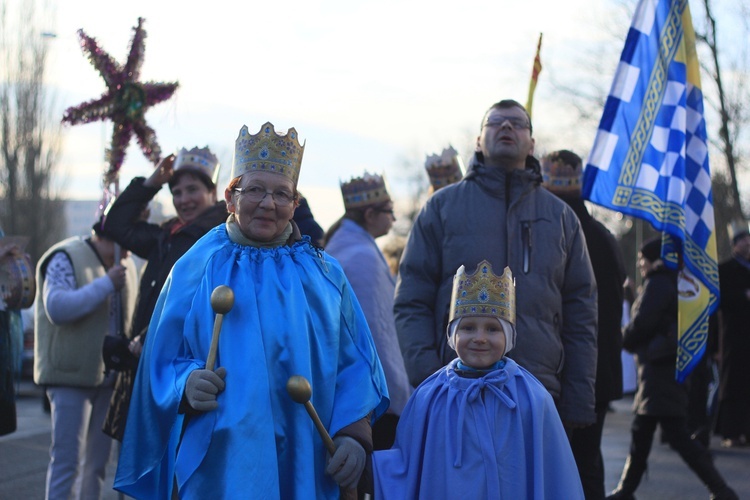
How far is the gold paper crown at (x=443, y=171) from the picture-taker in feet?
30.1

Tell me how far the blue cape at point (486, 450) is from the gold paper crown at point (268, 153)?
109 centimetres

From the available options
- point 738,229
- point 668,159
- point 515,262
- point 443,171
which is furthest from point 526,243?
point 738,229

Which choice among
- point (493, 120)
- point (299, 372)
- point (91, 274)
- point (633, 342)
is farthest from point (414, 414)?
point (633, 342)

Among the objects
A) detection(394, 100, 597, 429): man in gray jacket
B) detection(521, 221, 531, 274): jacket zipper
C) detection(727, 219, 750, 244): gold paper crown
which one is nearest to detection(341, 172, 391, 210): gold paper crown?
detection(394, 100, 597, 429): man in gray jacket

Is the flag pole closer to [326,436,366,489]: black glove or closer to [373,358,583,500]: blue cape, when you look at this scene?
[373,358,583,500]: blue cape

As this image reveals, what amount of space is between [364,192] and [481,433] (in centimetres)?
350

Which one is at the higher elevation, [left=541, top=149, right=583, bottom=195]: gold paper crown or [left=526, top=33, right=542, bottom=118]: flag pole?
[left=526, top=33, right=542, bottom=118]: flag pole

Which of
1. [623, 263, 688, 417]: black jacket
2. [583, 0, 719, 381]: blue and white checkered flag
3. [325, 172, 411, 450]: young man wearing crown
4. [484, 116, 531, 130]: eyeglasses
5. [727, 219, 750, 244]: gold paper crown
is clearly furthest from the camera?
[727, 219, 750, 244]: gold paper crown

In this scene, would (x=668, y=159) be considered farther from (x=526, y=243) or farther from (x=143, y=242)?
(x=143, y=242)

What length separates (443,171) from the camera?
920 centimetres

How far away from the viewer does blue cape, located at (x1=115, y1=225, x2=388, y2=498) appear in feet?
12.8

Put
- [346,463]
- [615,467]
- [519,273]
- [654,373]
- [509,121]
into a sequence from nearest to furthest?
1. [346,463]
2. [519,273]
3. [509,121]
4. [654,373]
5. [615,467]

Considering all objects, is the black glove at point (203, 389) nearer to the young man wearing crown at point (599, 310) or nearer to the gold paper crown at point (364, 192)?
the young man wearing crown at point (599, 310)

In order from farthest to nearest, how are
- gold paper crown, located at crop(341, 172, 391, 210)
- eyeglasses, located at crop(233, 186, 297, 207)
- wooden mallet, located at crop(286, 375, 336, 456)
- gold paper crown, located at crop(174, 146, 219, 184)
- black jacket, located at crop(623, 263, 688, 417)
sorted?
black jacket, located at crop(623, 263, 688, 417)
gold paper crown, located at crop(341, 172, 391, 210)
gold paper crown, located at crop(174, 146, 219, 184)
eyeglasses, located at crop(233, 186, 297, 207)
wooden mallet, located at crop(286, 375, 336, 456)
